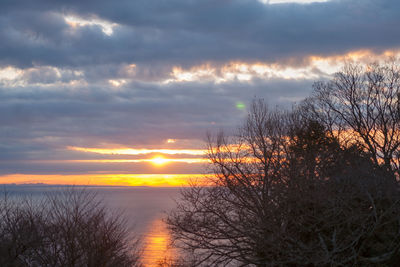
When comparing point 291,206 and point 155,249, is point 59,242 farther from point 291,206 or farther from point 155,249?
point 155,249

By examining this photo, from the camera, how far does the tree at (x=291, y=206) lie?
2669cm

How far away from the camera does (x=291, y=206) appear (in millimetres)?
28484

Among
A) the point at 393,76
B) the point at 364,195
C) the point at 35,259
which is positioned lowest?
the point at 35,259

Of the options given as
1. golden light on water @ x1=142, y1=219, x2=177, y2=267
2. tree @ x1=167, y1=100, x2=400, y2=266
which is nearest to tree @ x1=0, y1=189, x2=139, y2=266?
tree @ x1=167, y1=100, x2=400, y2=266

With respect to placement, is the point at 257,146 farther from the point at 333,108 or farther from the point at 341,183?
the point at 333,108

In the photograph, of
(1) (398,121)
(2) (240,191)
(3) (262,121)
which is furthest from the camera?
(1) (398,121)

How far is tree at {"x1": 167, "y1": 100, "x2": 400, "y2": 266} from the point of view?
2669 centimetres

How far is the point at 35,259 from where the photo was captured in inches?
941

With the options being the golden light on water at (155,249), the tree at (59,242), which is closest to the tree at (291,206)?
the tree at (59,242)

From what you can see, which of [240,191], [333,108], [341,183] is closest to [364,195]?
[341,183]

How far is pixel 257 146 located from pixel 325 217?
9070mm

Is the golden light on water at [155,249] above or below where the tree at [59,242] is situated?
below

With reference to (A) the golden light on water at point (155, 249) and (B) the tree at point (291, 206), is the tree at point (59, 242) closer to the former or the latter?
(B) the tree at point (291, 206)

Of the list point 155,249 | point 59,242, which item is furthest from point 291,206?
point 155,249
